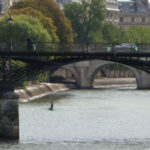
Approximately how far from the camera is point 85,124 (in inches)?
3344

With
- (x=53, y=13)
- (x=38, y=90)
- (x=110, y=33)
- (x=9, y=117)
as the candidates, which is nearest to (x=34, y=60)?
(x=9, y=117)

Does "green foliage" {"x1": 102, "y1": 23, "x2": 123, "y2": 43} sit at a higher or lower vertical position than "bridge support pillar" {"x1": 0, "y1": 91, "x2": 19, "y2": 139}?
higher

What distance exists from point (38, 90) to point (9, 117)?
51387 millimetres

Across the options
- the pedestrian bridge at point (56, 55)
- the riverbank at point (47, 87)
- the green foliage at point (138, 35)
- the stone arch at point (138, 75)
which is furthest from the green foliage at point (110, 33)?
the pedestrian bridge at point (56, 55)

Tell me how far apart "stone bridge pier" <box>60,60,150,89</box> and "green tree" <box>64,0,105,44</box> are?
26.4 meters

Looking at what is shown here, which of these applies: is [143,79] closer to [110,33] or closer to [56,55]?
[110,33]

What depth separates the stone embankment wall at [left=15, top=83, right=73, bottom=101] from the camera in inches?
4467

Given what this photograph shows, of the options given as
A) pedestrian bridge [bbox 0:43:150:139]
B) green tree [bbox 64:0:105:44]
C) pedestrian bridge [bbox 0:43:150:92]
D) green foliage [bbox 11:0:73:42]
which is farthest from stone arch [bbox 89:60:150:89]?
pedestrian bridge [bbox 0:43:150:92]

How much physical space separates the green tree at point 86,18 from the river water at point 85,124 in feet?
202

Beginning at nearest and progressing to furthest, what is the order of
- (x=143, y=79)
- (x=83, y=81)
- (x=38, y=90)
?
(x=38, y=90), (x=143, y=79), (x=83, y=81)

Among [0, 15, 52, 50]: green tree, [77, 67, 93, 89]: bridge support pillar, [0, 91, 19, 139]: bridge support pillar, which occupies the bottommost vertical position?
[77, 67, 93, 89]: bridge support pillar

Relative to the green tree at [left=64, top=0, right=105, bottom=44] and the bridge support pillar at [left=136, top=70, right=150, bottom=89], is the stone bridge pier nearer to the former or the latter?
the bridge support pillar at [left=136, top=70, right=150, bottom=89]

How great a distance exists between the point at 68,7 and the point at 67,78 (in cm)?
2599

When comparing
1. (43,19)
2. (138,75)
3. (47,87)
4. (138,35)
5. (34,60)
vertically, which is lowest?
(47,87)
